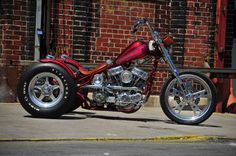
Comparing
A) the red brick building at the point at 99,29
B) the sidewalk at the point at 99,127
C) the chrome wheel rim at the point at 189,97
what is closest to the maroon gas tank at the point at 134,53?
the chrome wheel rim at the point at 189,97

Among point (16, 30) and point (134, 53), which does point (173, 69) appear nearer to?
point (134, 53)

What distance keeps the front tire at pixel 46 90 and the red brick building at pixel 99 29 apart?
2.11m

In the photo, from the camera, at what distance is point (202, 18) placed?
10930 millimetres

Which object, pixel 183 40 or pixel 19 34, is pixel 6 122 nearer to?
pixel 19 34

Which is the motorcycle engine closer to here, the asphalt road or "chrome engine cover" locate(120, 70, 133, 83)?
"chrome engine cover" locate(120, 70, 133, 83)

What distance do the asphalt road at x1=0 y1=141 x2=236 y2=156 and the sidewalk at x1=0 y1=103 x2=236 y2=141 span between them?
292 mm

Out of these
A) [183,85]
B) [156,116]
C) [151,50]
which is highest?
[151,50]

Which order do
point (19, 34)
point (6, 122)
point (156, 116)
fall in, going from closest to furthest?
1. point (6, 122)
2. point (156, 116)
3. point (19, 34)

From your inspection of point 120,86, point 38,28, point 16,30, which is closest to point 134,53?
point 120,86

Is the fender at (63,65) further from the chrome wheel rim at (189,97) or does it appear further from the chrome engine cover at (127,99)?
the chrome wheel rim at (189,97)

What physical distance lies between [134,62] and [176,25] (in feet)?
10.6

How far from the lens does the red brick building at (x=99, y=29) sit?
9.82 meters

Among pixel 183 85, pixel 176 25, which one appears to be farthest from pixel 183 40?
pixel 183 85

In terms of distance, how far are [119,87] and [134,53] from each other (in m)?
0.55
